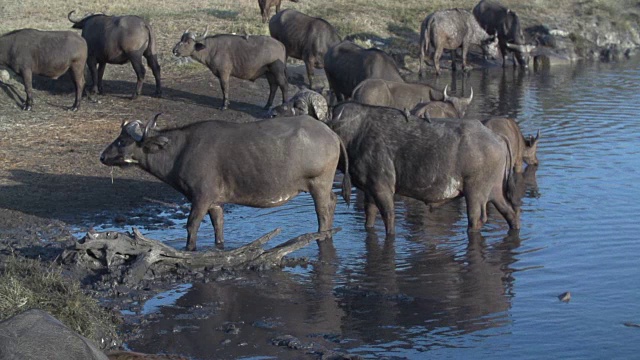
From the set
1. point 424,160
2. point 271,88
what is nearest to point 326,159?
point 424,160

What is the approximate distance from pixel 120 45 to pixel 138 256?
417 inches

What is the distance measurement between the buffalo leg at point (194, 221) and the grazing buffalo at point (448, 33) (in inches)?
649

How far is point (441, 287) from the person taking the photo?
10.4 metres

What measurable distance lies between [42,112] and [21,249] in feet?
25.9

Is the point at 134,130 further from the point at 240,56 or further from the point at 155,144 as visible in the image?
the point at 240,56

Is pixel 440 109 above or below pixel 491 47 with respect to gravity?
above

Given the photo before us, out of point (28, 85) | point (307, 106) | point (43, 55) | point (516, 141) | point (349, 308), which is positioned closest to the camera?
point (349, 308)

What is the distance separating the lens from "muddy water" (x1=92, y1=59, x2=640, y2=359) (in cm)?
884

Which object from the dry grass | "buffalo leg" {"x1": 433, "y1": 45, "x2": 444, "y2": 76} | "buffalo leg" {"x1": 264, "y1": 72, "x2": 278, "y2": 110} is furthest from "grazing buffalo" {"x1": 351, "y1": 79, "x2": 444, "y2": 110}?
"buffalo leg" {"x1": 433, "y1": 45, "x2": 444, "y2": 76}

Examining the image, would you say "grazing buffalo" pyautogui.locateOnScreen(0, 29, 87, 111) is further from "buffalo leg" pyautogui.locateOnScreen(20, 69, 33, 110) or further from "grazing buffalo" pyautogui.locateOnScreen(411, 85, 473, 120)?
"grazing buffalo" pyautogui.locateOnScreen(411, 85, 473, 120)

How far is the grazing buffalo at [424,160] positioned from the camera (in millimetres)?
11922

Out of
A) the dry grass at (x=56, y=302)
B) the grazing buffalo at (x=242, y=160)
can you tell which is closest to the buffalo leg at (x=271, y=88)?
the grazing buffalo at (x=242, y=160)

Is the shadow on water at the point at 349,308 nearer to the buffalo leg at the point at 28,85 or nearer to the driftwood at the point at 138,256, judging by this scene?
the driftwood at the point at 138,256

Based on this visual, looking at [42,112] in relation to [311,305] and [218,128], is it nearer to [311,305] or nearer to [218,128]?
[218,128]
